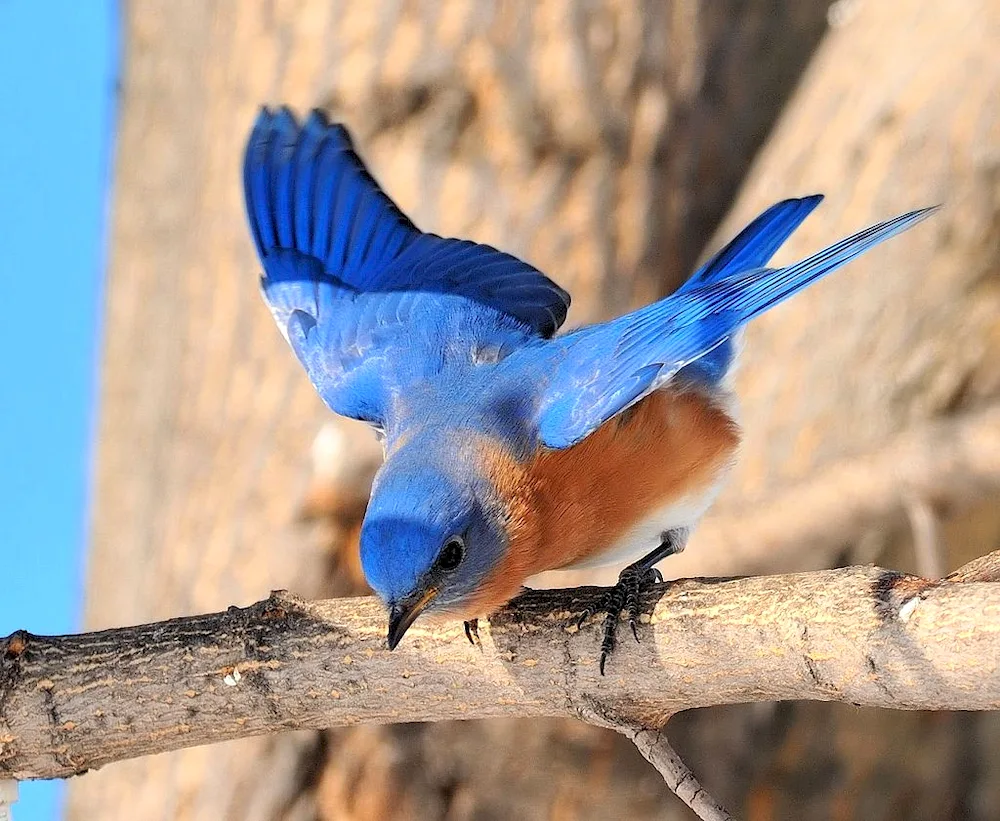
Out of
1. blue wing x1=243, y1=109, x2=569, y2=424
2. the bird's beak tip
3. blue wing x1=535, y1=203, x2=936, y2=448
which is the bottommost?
the bird's beak tip

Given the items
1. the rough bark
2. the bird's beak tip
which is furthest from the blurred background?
the bird's beak tip

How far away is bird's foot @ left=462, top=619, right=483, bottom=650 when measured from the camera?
2354 millimetres

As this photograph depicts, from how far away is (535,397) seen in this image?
2811 mm

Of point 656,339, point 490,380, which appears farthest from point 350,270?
point 656,339

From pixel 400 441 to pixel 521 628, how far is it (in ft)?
1.85

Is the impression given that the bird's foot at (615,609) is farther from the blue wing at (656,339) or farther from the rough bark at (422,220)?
the rough bark at (422,220)

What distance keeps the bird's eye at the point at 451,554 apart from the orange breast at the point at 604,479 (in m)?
0.08

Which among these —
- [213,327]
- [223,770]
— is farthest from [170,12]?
[223,770]

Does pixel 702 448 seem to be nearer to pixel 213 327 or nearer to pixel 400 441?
pixel 400 441

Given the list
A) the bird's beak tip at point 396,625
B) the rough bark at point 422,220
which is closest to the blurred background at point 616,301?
the rough bark at point 422,220

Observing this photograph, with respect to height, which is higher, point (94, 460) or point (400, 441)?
point (94, 460)

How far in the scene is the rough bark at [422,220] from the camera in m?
4.02

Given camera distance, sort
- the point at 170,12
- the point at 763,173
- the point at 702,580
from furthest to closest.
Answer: the point at 170,12 → the point at 763,173 → the point at 702,580

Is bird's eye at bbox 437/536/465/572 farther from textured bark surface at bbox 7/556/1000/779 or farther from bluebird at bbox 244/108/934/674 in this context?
textured bark surface at bbox 7/556/1000/779
